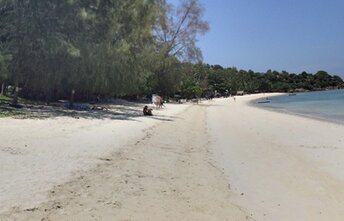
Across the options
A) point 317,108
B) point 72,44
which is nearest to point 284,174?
point 72,44

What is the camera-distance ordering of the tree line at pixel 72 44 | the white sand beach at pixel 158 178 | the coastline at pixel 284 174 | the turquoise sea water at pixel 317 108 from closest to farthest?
the white sand beach at pixel 158 178 < the coastline at pixel 284 174 < the tree line at pixel 72 44 < the turquoise sea water at pixel 317 108

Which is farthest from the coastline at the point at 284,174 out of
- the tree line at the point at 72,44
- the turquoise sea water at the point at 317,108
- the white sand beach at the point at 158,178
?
the turquoise sea water at the point at 317,108

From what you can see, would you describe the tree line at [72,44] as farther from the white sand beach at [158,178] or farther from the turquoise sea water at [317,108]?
the turquoise sea water at [317,108]

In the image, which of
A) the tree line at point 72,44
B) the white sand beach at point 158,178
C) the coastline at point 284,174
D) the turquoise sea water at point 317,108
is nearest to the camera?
the white sand beach at point 158,178

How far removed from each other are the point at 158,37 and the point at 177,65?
166 inches

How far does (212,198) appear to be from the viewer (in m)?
7.27

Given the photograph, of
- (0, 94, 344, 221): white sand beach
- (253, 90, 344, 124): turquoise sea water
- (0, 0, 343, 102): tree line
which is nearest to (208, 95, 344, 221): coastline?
(0, 94, 344, 221): white sand beach

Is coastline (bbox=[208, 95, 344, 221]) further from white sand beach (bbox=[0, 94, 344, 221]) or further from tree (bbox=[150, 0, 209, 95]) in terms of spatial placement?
tree (bbox=[150, 0, 209, 95])

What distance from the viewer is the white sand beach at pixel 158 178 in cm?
627

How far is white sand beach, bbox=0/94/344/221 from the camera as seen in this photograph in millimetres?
6266

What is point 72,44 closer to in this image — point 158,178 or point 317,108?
point 158,178

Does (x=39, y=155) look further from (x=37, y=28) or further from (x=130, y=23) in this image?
(x=130, y=23)

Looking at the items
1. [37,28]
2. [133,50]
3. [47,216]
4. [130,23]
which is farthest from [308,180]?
[133,50]

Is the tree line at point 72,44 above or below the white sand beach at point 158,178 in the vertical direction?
above
